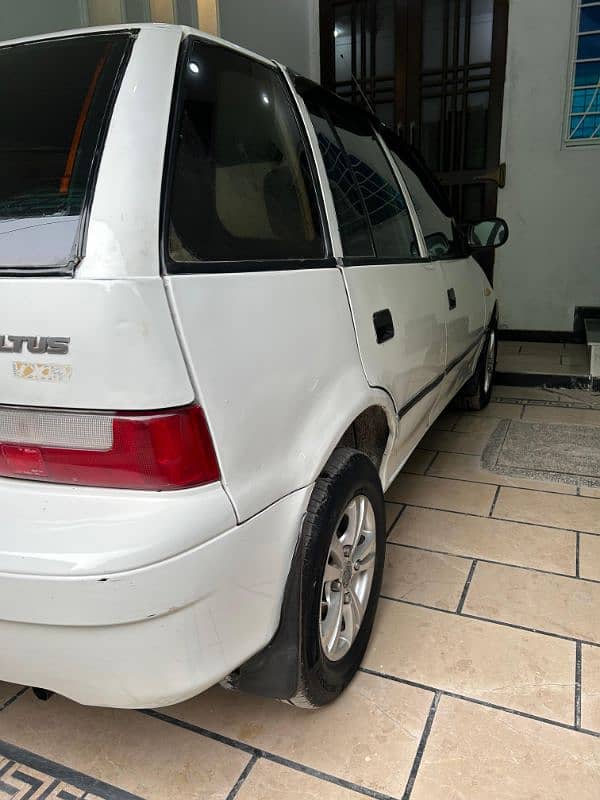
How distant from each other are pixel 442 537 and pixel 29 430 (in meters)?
1.74

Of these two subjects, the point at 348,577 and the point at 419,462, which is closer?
the point at 348,577

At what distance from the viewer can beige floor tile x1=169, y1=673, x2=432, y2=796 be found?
53.7 inches

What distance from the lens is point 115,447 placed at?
3.24 feet

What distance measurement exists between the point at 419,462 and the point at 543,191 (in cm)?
340

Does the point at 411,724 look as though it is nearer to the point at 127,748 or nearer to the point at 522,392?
the point at 127,748

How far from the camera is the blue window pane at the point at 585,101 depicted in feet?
16.4

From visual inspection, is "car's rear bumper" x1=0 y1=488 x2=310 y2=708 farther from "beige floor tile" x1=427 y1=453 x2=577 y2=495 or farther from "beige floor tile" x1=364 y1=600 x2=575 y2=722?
"beige floor tile" x1=427 y1=453 x2=577 y2=495

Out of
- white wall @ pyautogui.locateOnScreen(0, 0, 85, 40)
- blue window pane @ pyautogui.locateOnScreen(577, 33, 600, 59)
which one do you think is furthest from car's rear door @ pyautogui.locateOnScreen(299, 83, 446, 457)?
blue window pane @ pyautogui.locateOnScreen(577, 33, 600, 59)

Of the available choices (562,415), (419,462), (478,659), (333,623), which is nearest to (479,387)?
(562,415)

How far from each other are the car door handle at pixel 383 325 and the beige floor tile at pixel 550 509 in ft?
3.88

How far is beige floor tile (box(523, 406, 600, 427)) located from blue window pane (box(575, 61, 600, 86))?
9.55ft

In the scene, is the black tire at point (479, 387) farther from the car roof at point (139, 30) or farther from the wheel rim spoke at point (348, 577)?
the car roof at point (139, 30)

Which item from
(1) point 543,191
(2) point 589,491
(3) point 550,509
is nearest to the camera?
(3) point 550,509

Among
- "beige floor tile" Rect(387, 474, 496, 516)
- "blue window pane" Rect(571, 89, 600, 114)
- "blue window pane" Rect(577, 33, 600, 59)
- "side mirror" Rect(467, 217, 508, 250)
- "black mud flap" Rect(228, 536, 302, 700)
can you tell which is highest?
"blue window pane" Rect(577, 33, 600, 59)
